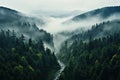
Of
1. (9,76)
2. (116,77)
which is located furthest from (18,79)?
(116,77)

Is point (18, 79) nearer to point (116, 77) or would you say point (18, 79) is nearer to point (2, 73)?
point (2, 73)

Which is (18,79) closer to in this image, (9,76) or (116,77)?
(9,76)

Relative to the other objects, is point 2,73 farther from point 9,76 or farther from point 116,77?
point 116,77

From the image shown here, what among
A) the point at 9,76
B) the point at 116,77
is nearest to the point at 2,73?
the point at 9,76
